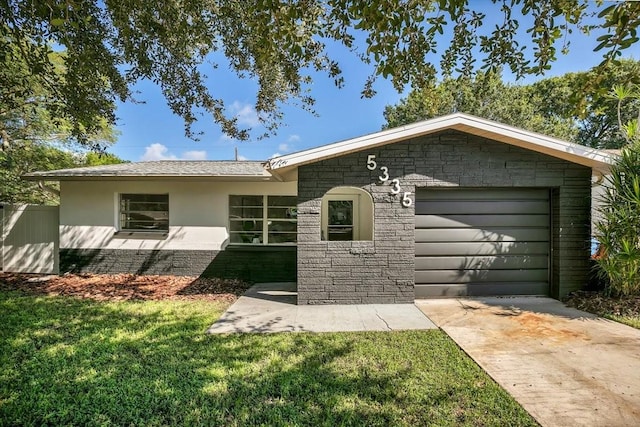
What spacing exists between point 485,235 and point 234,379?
19.2ft

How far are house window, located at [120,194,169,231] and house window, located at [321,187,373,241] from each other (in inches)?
192

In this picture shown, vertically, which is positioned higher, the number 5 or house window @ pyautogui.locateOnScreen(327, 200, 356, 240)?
the number 5

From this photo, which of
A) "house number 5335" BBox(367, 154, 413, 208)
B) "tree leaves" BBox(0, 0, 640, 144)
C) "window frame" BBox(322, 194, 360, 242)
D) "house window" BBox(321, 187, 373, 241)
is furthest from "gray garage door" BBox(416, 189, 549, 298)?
"window frame" BBox(322, 194, 360, 242)

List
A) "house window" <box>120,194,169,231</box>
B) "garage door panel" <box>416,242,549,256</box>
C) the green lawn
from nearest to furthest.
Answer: the green lawn → "garage door panel" <box>416,242,549,256</box> → "house window" <box>120,194,169,231</box>

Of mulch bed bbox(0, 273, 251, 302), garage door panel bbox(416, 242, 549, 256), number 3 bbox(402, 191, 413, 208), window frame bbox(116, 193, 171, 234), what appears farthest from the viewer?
window frame bbox(116, 193, 171, 234)

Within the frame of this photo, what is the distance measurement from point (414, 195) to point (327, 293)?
2.73m

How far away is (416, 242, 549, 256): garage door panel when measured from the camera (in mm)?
6719

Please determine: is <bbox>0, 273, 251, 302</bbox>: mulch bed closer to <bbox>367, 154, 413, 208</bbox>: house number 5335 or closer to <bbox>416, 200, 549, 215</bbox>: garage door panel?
<bbox>367, 154, 413, 208</bbox>: house number 5335

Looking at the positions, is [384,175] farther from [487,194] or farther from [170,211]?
[170,211]

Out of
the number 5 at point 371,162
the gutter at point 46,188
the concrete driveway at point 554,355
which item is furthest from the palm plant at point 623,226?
the gutter at point 46,188

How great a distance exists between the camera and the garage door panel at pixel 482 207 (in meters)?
6.74

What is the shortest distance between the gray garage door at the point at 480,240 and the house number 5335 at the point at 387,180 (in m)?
0.51

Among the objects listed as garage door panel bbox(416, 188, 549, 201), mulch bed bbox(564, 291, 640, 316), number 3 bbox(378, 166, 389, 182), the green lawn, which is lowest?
the green lawn

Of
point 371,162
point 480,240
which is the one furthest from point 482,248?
point 371,162
